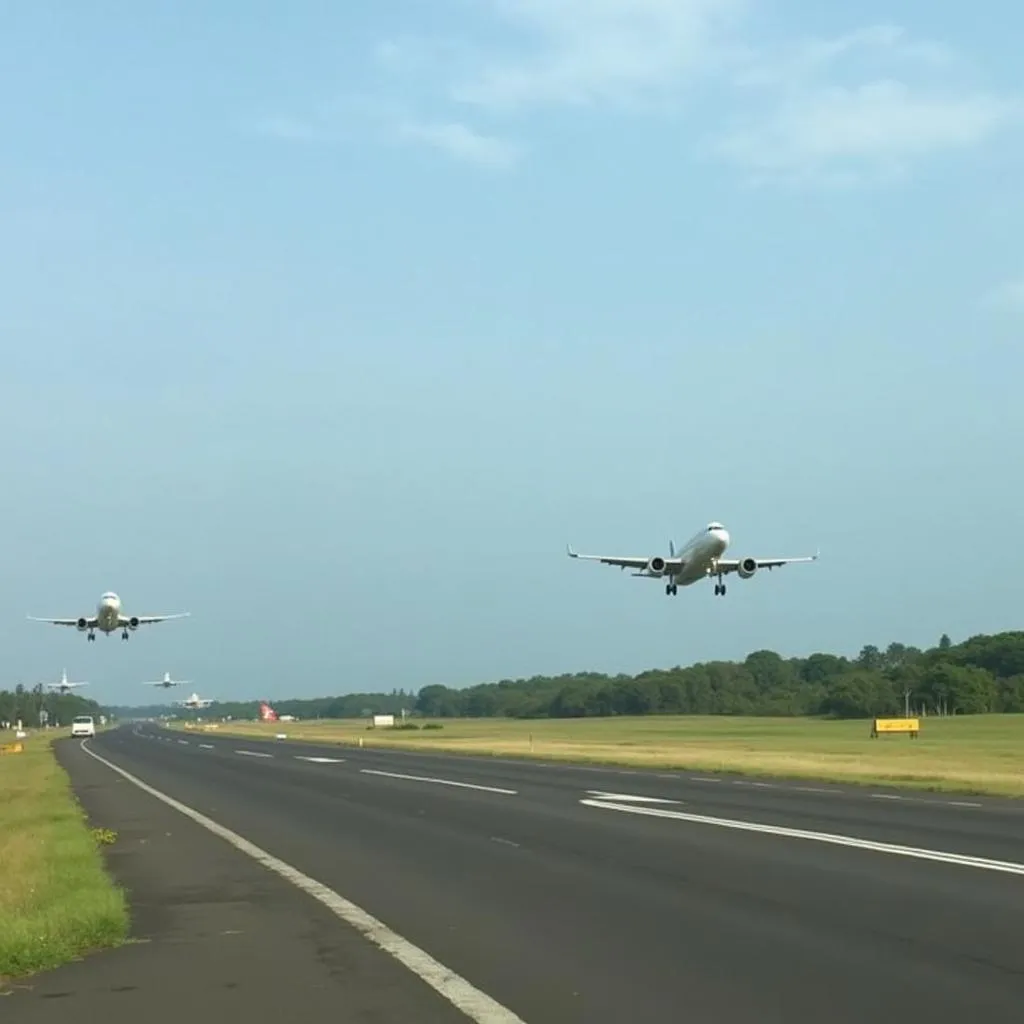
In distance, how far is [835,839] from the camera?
20.6 metres

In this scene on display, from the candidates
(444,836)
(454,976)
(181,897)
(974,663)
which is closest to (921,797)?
(444,836)

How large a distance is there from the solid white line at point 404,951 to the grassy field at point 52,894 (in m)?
2.05

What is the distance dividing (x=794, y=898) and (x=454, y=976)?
5.00 metres

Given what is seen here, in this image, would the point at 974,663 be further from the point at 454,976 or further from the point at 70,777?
the point at 454,976

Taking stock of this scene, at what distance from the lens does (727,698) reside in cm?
17838

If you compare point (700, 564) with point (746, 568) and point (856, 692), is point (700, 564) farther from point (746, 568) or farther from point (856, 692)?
point (856, 692)

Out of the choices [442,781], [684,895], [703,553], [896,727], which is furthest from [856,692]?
[684,895]

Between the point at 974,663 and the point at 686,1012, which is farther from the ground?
the point at 974,663

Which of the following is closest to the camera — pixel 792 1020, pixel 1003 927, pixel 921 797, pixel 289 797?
pixel 792 1020

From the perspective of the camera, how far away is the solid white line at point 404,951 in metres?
9.44

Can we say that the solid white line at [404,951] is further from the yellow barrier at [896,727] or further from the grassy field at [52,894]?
the yellow barrier at [896,727]

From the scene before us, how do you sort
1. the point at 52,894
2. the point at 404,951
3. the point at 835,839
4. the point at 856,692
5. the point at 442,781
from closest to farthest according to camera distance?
the point at 404,951
the point at 52,894
the point at 835,839
the point at 442,781
the point at 856,692

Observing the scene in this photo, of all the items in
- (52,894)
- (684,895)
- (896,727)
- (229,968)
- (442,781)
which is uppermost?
(896,727)

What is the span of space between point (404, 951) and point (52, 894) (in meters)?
5.55
